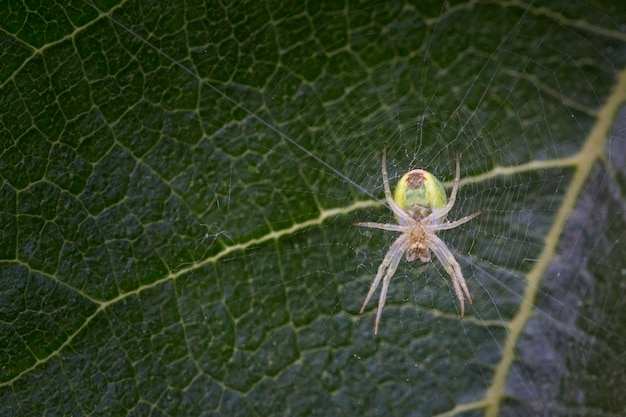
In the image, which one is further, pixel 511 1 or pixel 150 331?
pixel 150 331

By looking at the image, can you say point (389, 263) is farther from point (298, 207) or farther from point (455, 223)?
point (298, 207)

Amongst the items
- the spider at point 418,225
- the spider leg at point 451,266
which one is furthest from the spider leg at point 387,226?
Result: the spider leg at point 451,266

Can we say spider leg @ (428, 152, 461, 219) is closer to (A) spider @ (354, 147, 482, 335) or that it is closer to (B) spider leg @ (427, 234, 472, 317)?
(A) spider @ (354, 147, 482, 335)

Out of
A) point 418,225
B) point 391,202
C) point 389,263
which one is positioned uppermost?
point 391,202

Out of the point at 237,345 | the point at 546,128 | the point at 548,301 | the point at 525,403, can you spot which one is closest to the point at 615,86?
the point at 546,128

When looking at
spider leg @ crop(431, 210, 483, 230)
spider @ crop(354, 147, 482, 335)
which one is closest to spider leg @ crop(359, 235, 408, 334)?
spider @ crop(354, 147, 482, 335)

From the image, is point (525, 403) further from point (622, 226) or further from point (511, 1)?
point (511, 1)

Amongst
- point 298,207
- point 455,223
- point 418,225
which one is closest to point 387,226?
point 418,225
